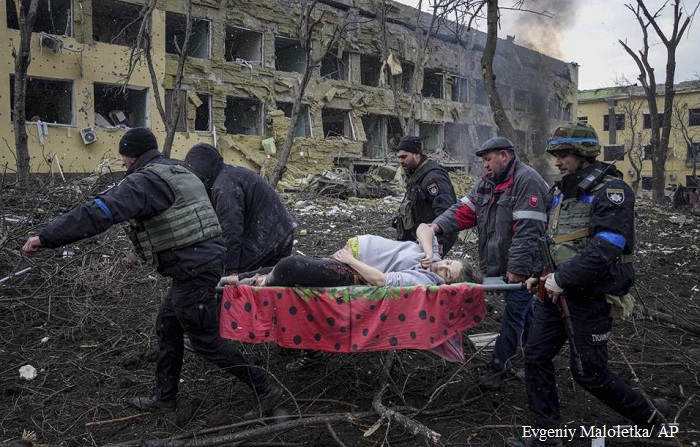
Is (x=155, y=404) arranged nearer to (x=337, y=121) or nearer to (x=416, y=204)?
(x=416, y=204)

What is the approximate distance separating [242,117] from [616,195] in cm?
2093

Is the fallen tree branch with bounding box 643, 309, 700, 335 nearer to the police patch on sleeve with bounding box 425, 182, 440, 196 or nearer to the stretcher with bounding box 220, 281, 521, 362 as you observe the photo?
the police patch on sleeve with bounding box 425, 182, 440, 196

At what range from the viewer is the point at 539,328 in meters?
3.18

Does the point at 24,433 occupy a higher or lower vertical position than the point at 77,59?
lower

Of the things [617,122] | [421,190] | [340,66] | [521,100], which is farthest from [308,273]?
[617,122]

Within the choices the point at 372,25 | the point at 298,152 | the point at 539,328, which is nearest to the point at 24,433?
the point at 539,328

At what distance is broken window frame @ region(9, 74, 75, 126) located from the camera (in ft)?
56.2

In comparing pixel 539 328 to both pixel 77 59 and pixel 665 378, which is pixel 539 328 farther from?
pixel 77 59

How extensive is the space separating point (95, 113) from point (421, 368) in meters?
17.1

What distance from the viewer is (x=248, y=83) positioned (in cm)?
2117

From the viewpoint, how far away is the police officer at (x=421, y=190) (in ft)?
15.2

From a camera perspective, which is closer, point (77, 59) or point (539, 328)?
point (539, 328)

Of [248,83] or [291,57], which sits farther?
[291,57]

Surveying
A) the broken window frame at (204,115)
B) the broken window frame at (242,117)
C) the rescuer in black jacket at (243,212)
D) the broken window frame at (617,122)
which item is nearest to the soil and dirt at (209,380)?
the rescuer in black jacket at (243,212)
